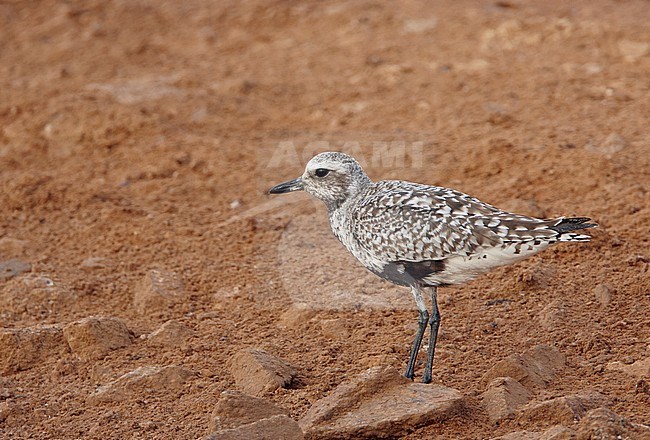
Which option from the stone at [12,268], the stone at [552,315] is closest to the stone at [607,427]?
the stone at [552,315]

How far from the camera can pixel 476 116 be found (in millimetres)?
9992

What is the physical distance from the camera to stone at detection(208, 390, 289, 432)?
16.8 feet

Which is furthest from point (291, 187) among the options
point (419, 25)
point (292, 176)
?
point (419, 25)

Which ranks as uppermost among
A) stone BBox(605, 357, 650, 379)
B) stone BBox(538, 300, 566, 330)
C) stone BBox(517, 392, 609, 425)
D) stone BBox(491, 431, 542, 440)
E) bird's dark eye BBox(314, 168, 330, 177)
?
bird's dark eye BBox(314, 168, 330, 177)

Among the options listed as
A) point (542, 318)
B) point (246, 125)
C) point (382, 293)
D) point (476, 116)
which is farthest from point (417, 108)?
point (542, 318)

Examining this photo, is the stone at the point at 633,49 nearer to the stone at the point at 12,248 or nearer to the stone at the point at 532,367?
the stone at the point at 532,367

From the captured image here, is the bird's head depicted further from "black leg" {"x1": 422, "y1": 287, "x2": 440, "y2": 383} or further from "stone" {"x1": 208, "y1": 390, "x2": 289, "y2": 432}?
A: "stone" {"x1": 208, "y1": 390, "x2": 289, "y2": 432}

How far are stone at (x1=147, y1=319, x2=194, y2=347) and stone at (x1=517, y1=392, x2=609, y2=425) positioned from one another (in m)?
2.49

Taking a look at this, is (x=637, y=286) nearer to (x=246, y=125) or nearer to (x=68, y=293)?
(x=68, y=293)

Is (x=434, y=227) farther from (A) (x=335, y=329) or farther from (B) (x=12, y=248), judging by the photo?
(B) (x=12, y=248)

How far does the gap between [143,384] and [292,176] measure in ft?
12.5

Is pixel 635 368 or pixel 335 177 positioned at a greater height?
pixel 335 177

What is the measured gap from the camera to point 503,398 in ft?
17.0

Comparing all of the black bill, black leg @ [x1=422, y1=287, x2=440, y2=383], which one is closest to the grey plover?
black leg @ [x1=422, y1=287, x2=440, y2=383]
